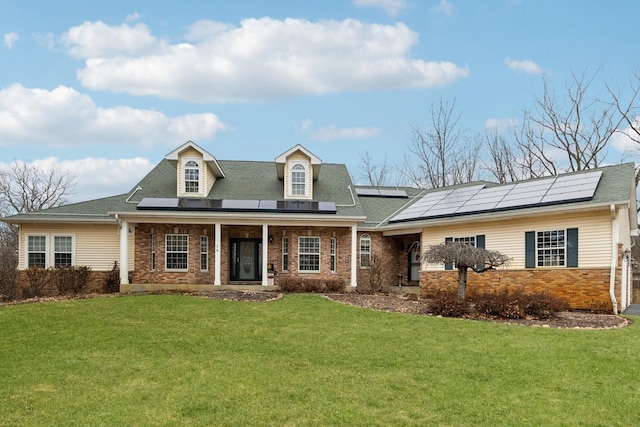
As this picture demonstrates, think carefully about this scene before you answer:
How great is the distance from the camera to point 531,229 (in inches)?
639

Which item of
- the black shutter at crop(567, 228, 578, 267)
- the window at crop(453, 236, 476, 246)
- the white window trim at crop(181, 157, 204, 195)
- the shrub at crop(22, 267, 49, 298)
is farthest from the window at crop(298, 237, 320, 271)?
the shrub at crop(22, 267, 49, 298)

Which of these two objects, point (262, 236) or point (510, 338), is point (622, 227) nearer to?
point (510, 338)

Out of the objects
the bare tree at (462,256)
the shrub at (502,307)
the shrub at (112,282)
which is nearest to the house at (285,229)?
the shrub at (112,282)

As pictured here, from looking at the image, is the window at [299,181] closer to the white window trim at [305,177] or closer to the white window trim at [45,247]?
the white window trim at [305,177]

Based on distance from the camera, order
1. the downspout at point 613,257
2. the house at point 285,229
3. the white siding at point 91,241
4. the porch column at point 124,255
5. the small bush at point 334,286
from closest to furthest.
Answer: the downspout at point 613,257 → the house at point 285,229 → the porch column at point 124,255 → the small bush at point 334,286 → the white siding at point 91,241

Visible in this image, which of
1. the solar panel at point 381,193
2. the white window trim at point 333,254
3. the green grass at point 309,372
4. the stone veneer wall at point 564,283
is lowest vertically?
the green grass at point 309,372

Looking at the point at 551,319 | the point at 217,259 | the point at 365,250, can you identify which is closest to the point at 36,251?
the point at 217,259

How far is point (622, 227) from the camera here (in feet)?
49.9

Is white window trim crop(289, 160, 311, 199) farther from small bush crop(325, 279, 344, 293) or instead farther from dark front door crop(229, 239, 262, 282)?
small bush crop(325, 279, 344, 293)

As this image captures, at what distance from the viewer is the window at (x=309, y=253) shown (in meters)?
20.7

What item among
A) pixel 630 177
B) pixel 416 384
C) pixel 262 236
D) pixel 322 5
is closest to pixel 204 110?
pixel 262 236

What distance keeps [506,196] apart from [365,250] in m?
6.38

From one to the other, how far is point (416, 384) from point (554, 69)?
28548 mm

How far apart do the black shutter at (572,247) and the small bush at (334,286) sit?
7957 mm
